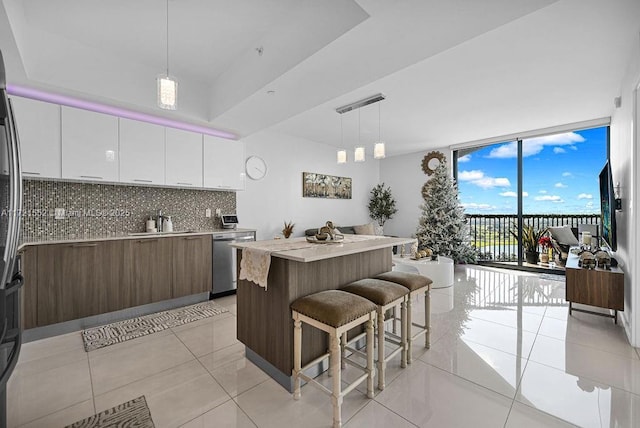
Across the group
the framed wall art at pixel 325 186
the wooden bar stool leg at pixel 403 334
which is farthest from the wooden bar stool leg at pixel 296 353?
the framed wall art at pixel 325 186

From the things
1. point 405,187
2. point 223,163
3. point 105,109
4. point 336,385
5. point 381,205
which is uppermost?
point 105,109

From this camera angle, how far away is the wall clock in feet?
15.7

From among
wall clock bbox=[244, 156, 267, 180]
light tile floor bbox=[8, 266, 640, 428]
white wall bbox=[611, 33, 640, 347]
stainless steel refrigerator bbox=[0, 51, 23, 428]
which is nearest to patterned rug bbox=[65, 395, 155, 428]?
light tile floor bbox=[8, 266, 640, 428]

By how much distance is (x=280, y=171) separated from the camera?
17.5 ft

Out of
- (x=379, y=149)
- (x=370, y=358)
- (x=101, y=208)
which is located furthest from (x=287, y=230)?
(x=370, y=358)

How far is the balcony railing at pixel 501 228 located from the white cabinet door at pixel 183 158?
574 centimetres

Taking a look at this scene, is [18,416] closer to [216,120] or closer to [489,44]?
[216,120]

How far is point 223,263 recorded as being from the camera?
396 centimetres

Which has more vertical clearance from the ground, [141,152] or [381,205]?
[141,152]

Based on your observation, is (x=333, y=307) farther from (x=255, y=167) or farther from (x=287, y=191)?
(x=287, y=191)

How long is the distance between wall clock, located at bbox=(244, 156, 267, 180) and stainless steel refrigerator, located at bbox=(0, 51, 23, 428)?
138 inches

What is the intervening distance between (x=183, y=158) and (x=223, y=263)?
5.10ft

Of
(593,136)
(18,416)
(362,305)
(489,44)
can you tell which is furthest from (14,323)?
(593,136)

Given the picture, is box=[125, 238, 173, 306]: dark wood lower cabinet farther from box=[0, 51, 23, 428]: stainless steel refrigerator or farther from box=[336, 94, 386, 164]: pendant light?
box=[336, 94, 386, 164]: pendant light
